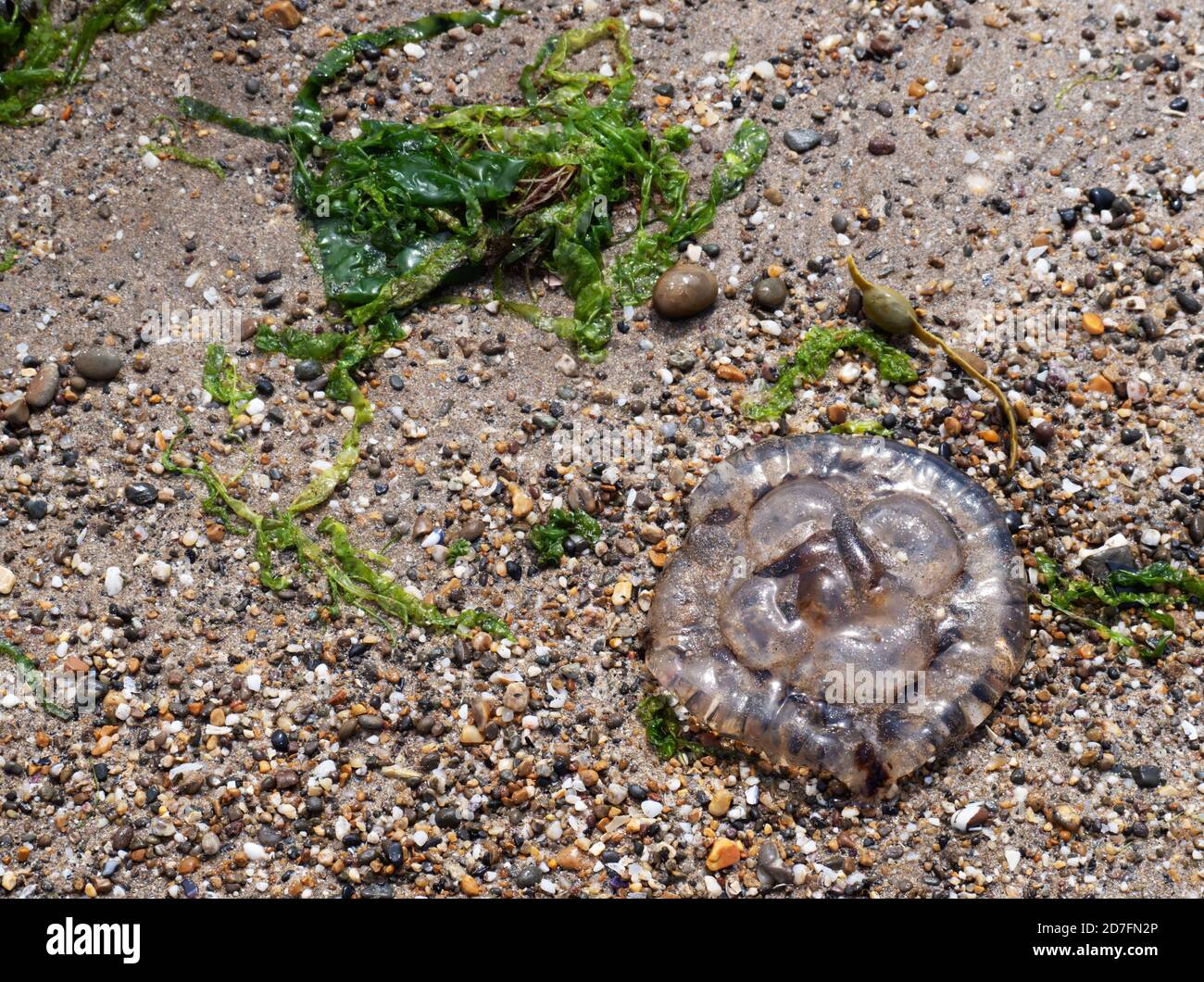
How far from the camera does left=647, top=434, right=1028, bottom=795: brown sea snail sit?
383cm

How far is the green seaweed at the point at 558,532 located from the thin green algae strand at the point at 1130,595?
5.70 ft

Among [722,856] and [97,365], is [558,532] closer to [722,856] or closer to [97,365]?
[722,856]

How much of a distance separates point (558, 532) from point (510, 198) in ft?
5.09

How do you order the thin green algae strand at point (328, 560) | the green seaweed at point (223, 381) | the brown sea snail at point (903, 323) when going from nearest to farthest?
the thin green algae strand at point (328, 560)
the brown sea snail at point (903, 323)
the green seaweed at point (223, 381)

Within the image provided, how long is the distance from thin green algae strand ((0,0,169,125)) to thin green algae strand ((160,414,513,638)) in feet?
6.75

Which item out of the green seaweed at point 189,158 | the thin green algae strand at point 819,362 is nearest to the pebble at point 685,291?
the thin green algae strand at point 819,362

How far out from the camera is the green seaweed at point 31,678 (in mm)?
3977

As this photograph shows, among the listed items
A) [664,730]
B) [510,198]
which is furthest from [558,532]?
[510,198]

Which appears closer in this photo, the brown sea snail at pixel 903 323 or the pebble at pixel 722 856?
the pebble at pixel 722 856

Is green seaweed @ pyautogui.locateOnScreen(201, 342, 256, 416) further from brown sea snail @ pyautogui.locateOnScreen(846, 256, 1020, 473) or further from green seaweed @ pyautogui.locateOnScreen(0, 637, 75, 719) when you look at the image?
brown sea snail @ pyautogui.locateOnScreen(846, 256, 1020, 473)

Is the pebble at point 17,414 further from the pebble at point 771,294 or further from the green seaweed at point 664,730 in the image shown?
the pebble at point 771,294

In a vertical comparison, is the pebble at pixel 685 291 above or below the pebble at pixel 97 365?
above

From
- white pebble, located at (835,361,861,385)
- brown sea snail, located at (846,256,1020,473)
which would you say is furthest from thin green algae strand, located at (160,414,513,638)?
brown sea snail, located at (846,256,1020,473)
